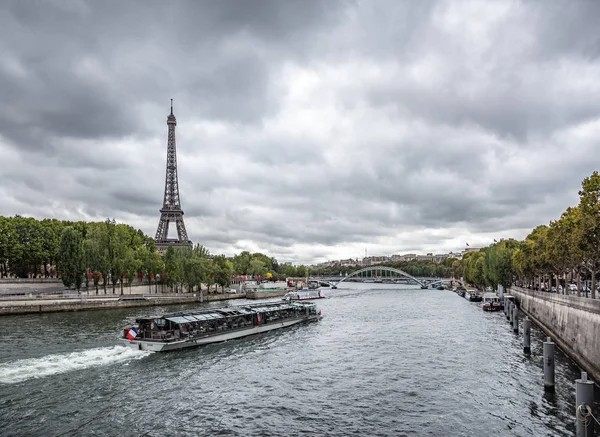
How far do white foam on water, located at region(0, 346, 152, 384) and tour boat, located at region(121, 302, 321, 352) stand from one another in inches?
49.6

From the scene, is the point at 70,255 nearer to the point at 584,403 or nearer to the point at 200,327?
the point at 200,327

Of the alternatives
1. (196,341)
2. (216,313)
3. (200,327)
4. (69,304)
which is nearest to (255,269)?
(69,304)

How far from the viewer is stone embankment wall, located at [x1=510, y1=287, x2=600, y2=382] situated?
2473 cm

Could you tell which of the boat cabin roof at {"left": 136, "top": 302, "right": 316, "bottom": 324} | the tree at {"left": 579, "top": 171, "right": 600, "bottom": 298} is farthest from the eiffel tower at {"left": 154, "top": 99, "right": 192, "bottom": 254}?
the tree at {"left": 579, "top": 171, "right": 600, "bottom": 298}

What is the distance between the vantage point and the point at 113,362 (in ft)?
100.0

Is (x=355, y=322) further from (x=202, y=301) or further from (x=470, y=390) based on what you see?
(x=202, y=301)

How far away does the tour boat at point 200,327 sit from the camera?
35.6 meters

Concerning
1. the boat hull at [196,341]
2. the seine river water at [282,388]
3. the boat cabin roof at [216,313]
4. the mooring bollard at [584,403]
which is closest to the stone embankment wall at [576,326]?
the seine river water at [282,388]

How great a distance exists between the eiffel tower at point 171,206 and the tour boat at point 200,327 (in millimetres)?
81936

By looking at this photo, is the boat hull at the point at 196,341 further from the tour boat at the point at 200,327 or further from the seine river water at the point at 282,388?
the seine river water at the point at 282,388

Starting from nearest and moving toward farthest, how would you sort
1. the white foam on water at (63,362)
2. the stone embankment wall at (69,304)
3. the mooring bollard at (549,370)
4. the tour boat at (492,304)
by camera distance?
1. the mooring bollard at (549,370)
2. the white foam on water at (63,362)
3. the stone embankment wall at (69,304)
4. the tour boat at (492,304)

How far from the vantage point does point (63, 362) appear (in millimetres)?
29406

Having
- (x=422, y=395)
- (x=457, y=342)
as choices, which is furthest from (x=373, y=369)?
(x=457, y=342)

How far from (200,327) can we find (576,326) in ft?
95.5
